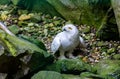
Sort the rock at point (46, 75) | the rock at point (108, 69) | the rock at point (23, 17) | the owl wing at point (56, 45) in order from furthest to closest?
the rock at point (23, 17)
the owl wing at point (56, 45)
the rock at point (108, 69)
the rock at point (46, 75)

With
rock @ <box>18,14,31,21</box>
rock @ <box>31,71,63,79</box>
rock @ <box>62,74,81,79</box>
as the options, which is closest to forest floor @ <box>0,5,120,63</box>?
rock @ <box>18,14,31,21</box>

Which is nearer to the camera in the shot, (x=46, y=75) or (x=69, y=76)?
(x=46, y=75)

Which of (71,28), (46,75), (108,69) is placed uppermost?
(71,28)

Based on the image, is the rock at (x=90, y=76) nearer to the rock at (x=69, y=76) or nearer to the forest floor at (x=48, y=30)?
the rock at (x=69, y=76)

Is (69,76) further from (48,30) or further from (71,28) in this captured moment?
(48,30)

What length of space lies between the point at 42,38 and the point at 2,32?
3.97ft

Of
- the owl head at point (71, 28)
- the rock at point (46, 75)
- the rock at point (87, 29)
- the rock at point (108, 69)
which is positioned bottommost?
the rock at point (108, 69)

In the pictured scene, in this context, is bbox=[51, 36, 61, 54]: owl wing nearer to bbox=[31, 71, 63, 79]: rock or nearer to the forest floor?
the forest floor

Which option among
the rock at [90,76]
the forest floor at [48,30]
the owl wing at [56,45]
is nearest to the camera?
the rock at [90,76]

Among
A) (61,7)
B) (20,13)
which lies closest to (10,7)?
(20,13)

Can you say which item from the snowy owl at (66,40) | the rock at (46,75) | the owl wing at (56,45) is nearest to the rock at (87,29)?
the snowy owl at (66,40)

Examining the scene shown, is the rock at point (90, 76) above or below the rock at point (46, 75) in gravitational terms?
below

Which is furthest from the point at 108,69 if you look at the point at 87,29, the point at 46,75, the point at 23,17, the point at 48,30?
the point at 23,17

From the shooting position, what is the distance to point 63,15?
5215mm
